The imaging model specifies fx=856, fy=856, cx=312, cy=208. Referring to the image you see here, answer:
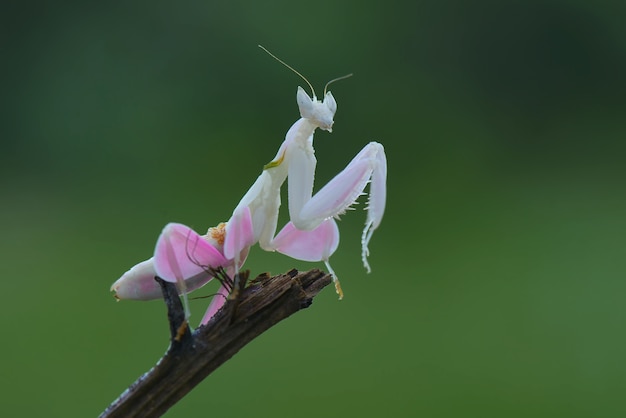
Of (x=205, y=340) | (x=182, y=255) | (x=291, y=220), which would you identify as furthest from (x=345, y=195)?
(x=205, y=340)

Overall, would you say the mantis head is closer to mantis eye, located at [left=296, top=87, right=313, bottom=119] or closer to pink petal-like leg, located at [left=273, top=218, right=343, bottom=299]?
mantis eye, located at [left=296, top=87, right=313, bottom=119]

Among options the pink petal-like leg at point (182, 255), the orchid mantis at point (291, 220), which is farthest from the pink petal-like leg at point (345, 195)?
the pink petal-like leg at point (182, 255)

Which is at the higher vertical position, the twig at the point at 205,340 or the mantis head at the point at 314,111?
the mantis head at the point at 314,111

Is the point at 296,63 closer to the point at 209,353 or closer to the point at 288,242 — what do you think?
the point at 288,242

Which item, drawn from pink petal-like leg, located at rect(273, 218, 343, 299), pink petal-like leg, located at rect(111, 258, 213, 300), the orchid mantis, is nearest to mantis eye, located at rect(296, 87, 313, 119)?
the orchid mantis

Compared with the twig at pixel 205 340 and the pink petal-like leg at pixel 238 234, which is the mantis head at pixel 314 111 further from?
the twig at pixel 205 340

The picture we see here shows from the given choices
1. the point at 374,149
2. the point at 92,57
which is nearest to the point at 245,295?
the point at 374,149
